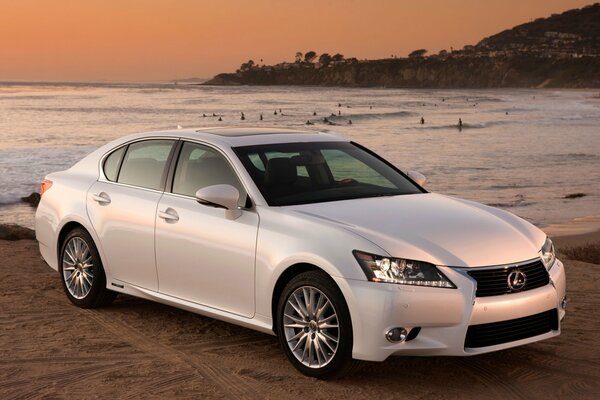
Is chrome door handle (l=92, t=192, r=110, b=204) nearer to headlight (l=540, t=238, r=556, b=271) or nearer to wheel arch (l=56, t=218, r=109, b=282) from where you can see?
wheel arch (l=56, t=218, r=109, b=282)

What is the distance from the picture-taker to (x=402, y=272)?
5.76m

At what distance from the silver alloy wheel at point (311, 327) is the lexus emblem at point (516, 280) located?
1.13m

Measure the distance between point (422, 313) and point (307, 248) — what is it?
88 centimetres

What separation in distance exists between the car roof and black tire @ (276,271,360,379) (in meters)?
1.53

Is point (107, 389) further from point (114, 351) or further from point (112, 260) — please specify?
point (112, 260)

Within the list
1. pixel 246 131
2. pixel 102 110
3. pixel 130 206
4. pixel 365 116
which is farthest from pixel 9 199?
pixel 102 110

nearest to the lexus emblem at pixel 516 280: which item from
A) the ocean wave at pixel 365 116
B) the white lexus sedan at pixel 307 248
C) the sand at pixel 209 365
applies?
the white lexus sedan at pixel 307 248

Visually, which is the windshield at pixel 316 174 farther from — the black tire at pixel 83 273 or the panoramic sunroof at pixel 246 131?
the black tire at pixel 83 273

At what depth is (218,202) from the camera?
653cm

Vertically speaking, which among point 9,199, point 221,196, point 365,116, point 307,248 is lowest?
point 365,116

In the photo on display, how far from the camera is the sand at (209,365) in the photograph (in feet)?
19.8

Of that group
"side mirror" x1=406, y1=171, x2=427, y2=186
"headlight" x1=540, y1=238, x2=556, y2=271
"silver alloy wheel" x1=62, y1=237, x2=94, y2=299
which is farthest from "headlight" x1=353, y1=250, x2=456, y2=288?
"silver alloy wheel" x1=62, y1=237, x2=94, y2=299

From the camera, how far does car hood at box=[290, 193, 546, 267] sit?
19.2ft

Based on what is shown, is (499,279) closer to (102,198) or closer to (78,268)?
(102,198)
